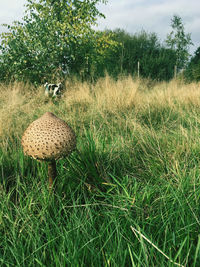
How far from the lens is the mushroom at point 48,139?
1422mm

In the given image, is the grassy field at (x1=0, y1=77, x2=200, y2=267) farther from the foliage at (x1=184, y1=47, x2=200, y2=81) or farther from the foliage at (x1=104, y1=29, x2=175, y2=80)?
the foliage at (x1=104, y1=29, x2=175, y2=80)

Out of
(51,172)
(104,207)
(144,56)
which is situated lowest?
(104,207)

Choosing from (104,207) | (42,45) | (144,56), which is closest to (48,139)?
(104,207)

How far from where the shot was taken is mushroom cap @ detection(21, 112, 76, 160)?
1.42 metres

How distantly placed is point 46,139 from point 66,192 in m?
0.59

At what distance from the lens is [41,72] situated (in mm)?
7633

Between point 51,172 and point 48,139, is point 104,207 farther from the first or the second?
point 48,139

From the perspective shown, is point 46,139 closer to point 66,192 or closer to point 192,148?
point 66,192

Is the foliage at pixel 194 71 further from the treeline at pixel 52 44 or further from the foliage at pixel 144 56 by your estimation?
the foliage at pixel 144 56

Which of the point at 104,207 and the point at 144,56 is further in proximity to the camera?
the point at 144,56

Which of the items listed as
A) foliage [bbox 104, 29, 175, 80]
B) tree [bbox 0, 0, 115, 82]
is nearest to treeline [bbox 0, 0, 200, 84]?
tree [bbox 0, 0, 115, 82]

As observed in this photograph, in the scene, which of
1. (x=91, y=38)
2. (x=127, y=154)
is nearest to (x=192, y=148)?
(x=127, y=154)

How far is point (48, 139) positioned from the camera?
1.42 meters

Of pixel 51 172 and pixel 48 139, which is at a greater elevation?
pixel 48 139
